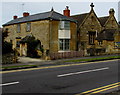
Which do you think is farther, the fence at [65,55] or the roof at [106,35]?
the roof at [106,35]

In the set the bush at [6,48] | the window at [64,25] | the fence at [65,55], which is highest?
the window at [64,25]

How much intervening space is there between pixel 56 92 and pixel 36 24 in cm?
2236

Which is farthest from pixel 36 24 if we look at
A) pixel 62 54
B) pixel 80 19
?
pixel 80 19

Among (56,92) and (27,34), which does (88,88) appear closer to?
(56,92)

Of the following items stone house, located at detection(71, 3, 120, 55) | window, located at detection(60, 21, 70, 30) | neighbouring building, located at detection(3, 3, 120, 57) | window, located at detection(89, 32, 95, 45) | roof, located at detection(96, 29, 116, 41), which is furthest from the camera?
→ window, located at detection(89, 32, 95, 45)

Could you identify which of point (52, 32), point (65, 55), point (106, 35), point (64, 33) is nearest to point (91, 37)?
point (106, 35)

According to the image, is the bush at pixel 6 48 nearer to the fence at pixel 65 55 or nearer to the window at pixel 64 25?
the fence at pixel 65 55

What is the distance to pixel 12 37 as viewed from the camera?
35375mm

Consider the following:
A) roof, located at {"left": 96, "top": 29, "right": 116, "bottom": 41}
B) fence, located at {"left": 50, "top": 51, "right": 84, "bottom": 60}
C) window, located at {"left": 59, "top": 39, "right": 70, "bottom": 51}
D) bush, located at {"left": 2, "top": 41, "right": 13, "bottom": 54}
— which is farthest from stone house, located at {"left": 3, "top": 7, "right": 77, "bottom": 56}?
roof, located at {"left": 96, "top": 29, "right": 116, "bottom": 41}

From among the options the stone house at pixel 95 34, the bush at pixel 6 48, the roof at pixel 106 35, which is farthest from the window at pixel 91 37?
the bush at pixel 6 48

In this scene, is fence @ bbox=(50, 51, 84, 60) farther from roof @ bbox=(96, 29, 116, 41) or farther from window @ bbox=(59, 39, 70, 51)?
roof @ bbox=(96, 29, 116, 41)

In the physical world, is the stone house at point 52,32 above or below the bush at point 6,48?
above

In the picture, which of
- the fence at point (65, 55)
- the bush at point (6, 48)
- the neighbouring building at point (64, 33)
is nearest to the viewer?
the bush at point (6, 48)

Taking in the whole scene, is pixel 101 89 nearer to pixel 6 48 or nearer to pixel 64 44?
pixel 6 48
